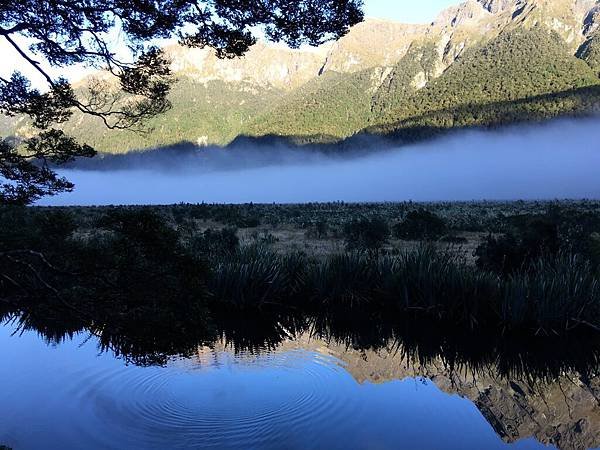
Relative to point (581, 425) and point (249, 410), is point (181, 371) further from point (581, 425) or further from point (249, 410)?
point (581, 425)

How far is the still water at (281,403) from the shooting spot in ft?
21.6

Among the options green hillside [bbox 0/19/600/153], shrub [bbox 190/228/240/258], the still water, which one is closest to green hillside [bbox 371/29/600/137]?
green hillside [bbox 0/19/600/153]

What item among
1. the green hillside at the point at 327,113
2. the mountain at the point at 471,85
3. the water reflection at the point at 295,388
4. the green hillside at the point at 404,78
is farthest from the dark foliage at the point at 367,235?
the green hillside at the point at 327,113

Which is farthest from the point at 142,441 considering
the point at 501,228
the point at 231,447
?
the point at 501,228

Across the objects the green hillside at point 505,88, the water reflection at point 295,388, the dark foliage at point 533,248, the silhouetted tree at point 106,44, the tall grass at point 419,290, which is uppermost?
the green hillside at point 505,88

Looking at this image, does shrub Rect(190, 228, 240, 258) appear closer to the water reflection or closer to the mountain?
the water reflection

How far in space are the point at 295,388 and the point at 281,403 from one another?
0.62 metres

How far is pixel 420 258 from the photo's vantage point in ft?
42.3

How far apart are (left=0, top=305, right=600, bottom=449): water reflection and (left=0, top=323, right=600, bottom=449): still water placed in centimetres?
2

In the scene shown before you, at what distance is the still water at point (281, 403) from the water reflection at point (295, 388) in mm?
24

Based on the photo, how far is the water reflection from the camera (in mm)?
6648

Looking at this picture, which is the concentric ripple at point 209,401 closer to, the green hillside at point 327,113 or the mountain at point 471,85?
the mountain at point 471,85

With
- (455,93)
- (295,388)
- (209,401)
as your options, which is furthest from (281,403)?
(455,93)

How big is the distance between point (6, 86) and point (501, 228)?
2933cm
